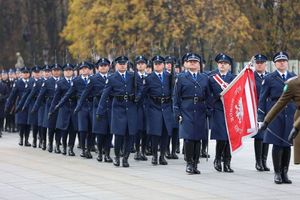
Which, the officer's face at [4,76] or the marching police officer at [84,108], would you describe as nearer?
the marching police officer at [84,108]

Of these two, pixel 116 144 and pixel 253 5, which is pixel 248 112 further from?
pixel 253 5

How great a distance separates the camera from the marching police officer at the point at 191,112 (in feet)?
57.4

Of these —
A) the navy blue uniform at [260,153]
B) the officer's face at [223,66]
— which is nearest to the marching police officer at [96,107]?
the officer's face at [223,66]

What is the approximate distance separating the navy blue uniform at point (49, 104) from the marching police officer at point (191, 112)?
635cm

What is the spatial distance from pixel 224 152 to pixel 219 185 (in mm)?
2347

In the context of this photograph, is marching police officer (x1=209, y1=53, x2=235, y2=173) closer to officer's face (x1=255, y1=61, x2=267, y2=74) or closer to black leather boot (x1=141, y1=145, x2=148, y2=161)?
officer's face (x1=255, y1=61, x2=267, y2=74)

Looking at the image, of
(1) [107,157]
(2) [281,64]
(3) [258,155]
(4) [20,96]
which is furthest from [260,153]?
(4) [20,96]

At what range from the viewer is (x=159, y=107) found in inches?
772

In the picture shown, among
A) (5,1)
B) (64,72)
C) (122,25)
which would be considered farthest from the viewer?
(5,1)

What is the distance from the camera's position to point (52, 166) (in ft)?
63.5

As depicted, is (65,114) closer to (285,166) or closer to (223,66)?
(223,66)

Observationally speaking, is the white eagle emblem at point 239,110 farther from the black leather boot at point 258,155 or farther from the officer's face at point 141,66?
the officer's face at point 141,66

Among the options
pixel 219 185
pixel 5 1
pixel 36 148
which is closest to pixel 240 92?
pixel 219 185

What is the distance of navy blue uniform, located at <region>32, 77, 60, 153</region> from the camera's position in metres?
23.5
